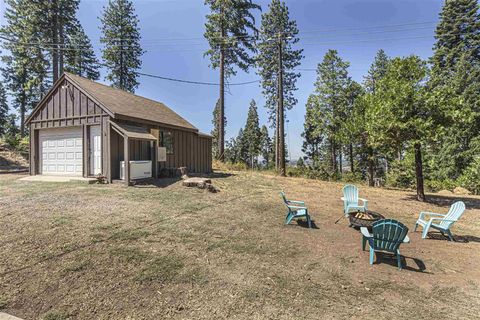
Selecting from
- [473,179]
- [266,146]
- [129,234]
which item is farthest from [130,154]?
[266,146]

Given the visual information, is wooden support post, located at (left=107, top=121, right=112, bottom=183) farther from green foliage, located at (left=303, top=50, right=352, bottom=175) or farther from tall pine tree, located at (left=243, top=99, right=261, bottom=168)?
tall pine tree, located at (left=243, top=99, right=261, bottom=168)

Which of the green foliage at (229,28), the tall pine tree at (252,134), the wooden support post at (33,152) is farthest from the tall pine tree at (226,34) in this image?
the tall pine tree at (252,134)

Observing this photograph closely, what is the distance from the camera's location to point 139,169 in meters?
11.0

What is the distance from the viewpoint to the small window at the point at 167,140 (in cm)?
1329

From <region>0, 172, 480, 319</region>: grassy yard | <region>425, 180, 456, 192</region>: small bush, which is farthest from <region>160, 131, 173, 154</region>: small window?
<region>425, 180, 456, 192</region>: small bush

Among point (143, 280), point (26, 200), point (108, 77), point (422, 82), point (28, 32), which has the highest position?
point (28, 32)

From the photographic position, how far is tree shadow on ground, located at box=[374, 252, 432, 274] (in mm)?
3973

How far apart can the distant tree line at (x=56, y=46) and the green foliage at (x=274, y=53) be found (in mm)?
12926

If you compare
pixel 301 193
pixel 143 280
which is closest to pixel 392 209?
pixel 301 193

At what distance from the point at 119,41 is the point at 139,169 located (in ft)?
66.9

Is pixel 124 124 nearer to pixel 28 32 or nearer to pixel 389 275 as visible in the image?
pixel 389 275

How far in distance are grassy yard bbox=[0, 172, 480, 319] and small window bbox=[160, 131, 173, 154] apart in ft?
22.9

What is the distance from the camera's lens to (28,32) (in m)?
20.3

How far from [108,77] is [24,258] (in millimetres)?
25902
